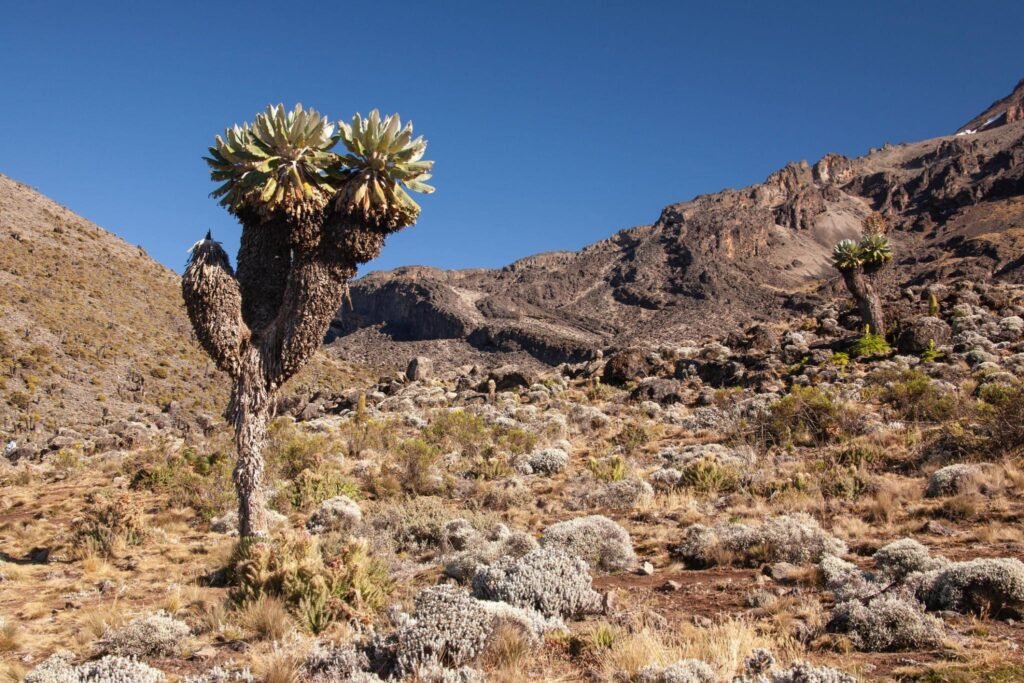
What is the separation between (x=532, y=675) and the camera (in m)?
4.07

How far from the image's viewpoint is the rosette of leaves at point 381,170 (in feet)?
26.1


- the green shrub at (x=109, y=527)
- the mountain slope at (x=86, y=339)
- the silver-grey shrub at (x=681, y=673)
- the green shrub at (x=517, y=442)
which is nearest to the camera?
the silver-grey shrub at (x=681, y=673)

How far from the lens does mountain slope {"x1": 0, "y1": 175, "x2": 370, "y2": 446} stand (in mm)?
27297

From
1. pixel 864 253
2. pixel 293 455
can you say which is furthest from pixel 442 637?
pixel 864 253

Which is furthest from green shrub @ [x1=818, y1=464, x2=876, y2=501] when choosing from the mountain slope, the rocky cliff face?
the rocky cliff face

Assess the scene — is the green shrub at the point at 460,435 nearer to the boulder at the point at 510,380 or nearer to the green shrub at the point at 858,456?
the green shrub at the point at 858,456

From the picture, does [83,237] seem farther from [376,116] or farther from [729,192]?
[729,192]

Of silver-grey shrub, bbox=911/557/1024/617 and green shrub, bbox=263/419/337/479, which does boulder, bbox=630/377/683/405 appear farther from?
silver-grey shrub, bbox=911/557/1024/617

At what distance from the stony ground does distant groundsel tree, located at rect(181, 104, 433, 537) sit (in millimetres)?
2264

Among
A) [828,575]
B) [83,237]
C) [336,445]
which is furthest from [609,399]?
[83,237]

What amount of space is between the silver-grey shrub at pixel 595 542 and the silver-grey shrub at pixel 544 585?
925 millimetres

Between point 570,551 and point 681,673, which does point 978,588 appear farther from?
point 570,551

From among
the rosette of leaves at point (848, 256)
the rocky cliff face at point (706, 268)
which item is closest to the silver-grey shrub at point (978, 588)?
the rosette of leaves at point (848, 256)

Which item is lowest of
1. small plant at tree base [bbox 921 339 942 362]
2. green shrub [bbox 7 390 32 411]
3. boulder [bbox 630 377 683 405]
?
boulder [bbox 630 377 683 405]
